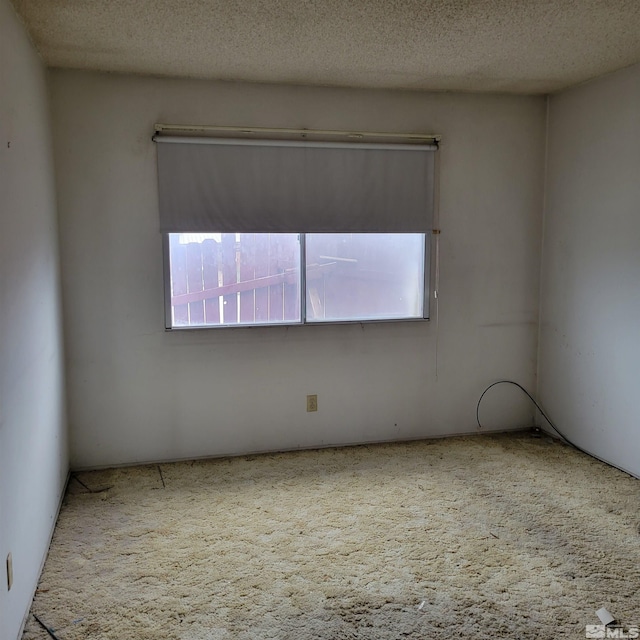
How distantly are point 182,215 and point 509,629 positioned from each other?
8.90ft

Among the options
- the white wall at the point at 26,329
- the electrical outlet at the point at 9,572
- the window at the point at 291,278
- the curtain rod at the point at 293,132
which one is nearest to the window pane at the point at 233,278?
the window at the point at 291,278

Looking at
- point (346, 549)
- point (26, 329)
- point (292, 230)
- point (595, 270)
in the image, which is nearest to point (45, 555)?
point (26, 329)

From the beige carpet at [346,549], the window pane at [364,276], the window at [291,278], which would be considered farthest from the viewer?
the window pane at [364,276]

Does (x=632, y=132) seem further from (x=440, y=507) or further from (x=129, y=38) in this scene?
(x=129, y=38)

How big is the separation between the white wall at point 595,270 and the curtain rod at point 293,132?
928mm

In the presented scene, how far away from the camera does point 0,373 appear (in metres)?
1.90

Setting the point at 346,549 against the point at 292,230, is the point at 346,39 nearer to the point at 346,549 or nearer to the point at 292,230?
the point at 292,230

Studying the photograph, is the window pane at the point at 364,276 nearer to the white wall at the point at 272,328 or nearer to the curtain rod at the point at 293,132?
the white wall at the point at 272,328

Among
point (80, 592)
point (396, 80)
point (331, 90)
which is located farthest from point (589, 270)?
point (80, 592)

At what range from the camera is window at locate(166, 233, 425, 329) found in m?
3.56

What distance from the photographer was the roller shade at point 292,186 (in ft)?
11.3

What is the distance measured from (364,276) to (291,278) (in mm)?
502

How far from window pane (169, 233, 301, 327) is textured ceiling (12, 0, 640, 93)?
3.23 ft

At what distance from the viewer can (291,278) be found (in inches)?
146
